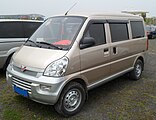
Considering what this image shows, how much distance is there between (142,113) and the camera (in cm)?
359

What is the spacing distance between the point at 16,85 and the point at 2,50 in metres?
2.31

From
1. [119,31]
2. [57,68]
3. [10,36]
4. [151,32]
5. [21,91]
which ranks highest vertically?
[119,31]

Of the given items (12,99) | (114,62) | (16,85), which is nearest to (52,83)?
(16,85)

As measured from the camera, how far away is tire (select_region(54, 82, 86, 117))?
127 inches

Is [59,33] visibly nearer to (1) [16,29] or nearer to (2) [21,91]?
(2) [21,91]

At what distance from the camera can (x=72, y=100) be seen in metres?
3.45

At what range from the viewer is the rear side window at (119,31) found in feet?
14.0

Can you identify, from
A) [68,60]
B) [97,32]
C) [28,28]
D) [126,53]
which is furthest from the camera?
[28,28]

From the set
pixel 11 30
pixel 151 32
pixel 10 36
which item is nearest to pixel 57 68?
pixel 10 36

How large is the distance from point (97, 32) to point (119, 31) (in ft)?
3.01

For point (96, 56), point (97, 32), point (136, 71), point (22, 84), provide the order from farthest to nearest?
1. point (136, 71)
2. point (97, 32)
3. point (96, 56)
4. point (22, 84)

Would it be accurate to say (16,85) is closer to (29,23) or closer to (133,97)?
(133,97)

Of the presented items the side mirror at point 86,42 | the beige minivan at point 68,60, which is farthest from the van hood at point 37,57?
the side mirror at point 86,42

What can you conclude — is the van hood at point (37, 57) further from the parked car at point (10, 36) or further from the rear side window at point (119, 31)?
the parked car at point (10, 36)
